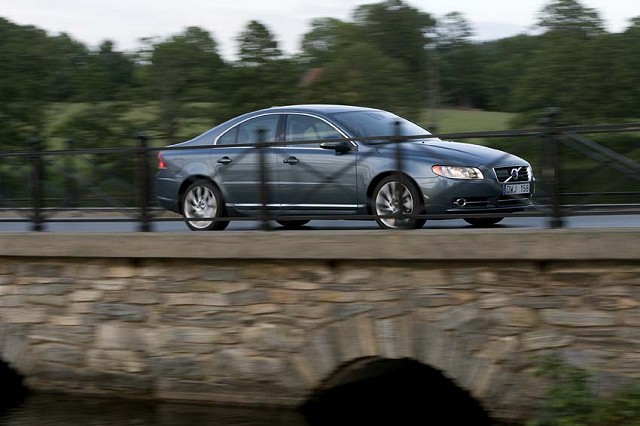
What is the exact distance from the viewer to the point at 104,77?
3609cm

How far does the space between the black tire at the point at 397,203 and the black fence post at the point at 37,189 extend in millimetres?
3769

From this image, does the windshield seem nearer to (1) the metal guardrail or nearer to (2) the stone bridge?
(1) the metal guardrail

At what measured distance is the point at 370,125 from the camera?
10.6m

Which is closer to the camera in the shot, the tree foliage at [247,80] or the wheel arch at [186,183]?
the wheel arch at [186,183]

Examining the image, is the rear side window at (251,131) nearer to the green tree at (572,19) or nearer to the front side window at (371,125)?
the front side window at (371,125)

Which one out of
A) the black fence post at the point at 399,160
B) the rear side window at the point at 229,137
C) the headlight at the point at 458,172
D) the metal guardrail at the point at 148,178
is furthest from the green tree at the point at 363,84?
the black fence post at the point at 399,160

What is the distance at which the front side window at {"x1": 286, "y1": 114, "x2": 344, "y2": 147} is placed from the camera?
1046 centimetres

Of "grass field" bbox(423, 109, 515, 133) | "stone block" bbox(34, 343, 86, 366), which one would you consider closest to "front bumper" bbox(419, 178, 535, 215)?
"stone block" bbox(34, 343, 86, 366)

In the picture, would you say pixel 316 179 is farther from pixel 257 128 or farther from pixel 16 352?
pixel 16 352

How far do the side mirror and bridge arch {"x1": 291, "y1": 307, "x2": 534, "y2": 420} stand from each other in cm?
182

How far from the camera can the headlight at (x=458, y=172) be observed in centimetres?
909

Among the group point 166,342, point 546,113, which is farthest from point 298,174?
point 546,113

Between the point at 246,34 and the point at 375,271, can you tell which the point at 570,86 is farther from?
the point at 375,271

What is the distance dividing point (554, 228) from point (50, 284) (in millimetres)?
5340
